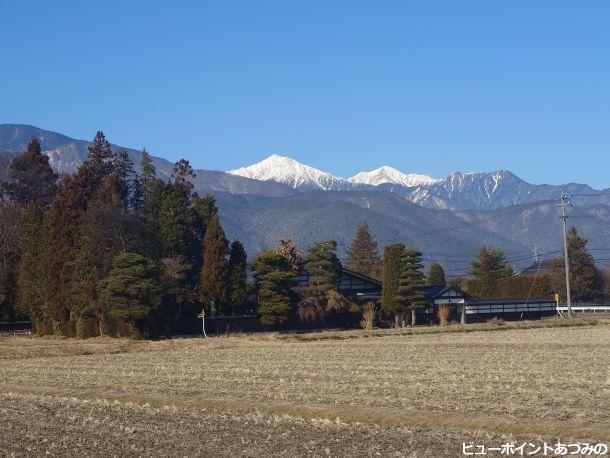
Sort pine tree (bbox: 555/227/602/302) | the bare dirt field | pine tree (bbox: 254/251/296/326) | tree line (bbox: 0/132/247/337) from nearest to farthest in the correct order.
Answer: the bare dirt field, tree line (bbox: 0/132/247/337), pine tree (bbox: 254/251/296/326), pine tree (bbox: 555/227/602/302)

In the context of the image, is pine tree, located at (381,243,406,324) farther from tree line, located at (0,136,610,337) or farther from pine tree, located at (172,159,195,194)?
pine tree, located at (172,159,195,194)

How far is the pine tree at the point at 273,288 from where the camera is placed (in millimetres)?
58906

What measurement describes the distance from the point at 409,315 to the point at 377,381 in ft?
151

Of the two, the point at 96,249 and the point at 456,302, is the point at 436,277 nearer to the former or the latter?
the point at 456,302

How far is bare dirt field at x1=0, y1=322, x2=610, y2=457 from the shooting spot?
15.0 m

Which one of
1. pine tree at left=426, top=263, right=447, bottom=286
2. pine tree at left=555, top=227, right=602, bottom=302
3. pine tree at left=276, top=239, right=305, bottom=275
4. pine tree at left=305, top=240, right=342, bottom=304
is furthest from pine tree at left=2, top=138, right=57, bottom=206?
pine tree at left=555, top=227, right=602, bottom=302

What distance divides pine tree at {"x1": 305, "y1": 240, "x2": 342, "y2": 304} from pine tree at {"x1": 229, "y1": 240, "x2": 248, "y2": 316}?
5.70 m

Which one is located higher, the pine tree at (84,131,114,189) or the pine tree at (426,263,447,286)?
the pine tree at (84,131,114,189)

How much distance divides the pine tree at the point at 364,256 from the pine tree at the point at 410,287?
36.6 meters

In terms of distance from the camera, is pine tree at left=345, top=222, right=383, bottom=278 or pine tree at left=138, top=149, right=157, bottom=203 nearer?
pine tree at left=138, top=149, right=157, bottom=203

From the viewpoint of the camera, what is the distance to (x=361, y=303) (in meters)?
66.9

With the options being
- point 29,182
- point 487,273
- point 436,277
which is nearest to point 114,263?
point 29,182

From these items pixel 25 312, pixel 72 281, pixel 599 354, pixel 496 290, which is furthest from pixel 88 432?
pixel 496 290

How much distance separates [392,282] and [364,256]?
41.3 m
